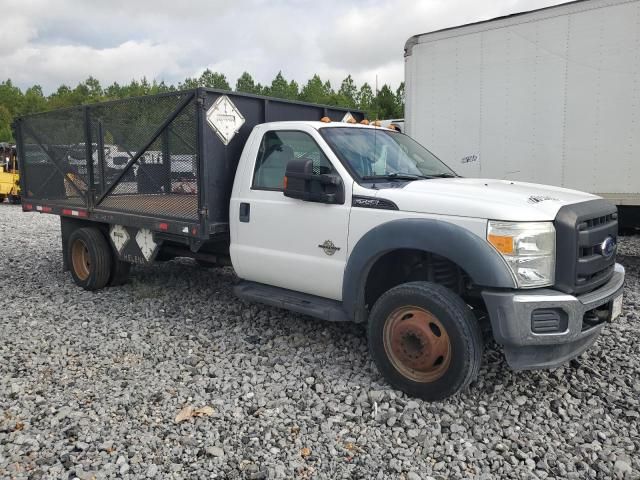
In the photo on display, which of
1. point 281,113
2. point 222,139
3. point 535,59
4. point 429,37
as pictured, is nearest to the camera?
point 222,139

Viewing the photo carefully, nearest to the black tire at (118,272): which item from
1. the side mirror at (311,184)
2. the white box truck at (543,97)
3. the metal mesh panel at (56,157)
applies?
the metal mesh panel at (56,157)

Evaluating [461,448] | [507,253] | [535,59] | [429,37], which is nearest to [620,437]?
[461,448]

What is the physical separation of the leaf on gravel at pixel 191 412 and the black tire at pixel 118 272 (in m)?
3.57

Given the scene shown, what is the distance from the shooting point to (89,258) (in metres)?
6.84

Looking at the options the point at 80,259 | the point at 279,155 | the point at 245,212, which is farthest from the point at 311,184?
the point at 80,259

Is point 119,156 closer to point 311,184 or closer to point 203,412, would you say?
point 311,184

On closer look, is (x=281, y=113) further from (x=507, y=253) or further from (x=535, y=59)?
(x=535, y=59)

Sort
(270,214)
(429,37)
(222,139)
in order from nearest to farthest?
(270,214) → (222,139) → (429,37)

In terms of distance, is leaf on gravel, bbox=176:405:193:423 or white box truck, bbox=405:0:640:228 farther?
white box truck, bbox=405:0:640:228

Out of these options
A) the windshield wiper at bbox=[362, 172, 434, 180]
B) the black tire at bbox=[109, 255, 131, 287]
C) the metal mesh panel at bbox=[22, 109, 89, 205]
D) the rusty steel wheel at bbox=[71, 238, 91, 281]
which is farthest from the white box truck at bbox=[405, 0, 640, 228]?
the rusty steel wheel at bbox=[71, 238, 91, 281]

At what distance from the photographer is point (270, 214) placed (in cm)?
487

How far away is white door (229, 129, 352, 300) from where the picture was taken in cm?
446

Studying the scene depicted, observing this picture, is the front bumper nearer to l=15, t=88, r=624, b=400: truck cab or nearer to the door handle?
l=15, t=88, r=624, b=400: truck cab

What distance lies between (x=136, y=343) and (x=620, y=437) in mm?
3944
